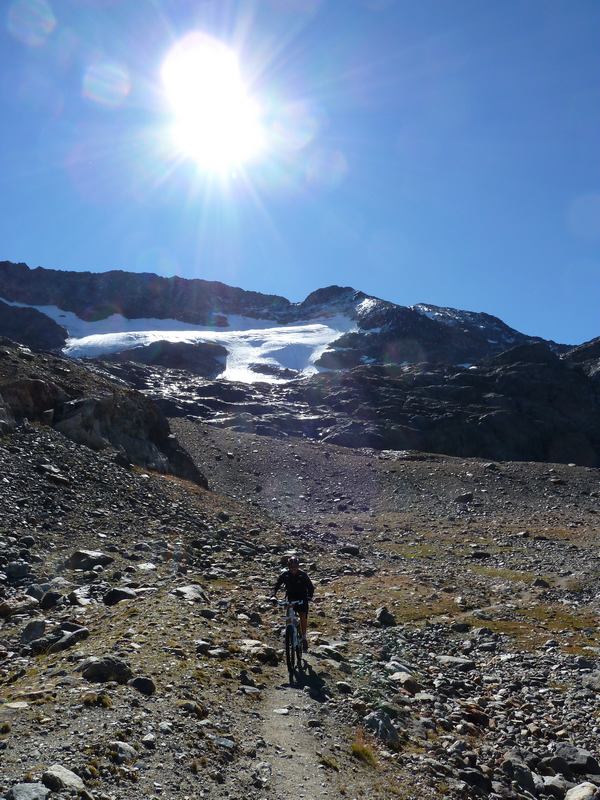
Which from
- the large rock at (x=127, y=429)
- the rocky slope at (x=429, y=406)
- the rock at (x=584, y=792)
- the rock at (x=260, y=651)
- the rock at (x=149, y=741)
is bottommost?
the rock at (x=584, y=792)

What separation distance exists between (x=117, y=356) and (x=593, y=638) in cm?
17567

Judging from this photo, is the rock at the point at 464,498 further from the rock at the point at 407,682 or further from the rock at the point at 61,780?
the rock at the point at 61,780

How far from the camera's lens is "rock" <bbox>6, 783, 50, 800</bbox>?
7227mm

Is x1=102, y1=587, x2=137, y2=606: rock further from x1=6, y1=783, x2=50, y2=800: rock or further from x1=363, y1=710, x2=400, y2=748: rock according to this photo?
x1=6, y1=783, x2=50, y2=800: rock

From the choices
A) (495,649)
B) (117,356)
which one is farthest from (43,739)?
(117,356)

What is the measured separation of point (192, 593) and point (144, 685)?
328 inches

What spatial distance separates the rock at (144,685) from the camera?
1143 cm

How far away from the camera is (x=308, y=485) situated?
71938 mm

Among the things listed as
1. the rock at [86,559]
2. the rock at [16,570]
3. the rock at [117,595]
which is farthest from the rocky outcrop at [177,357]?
the rock at [117,595]

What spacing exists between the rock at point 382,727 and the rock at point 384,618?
9.20m

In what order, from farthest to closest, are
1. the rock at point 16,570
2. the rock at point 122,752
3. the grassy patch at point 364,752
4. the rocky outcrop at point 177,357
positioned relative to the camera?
the rocky outcrop at point 177,357 → the rock at point 16,570 → the grassy patch at point 364,752 → the rock at point 122,752

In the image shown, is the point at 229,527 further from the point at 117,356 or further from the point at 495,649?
the point at 117,356

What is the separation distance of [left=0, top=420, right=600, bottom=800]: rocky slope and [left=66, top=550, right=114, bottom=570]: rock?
74 mm

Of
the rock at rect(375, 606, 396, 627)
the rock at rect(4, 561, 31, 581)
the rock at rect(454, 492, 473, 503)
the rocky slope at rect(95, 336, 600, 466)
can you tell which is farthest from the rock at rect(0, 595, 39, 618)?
the rocky slope at rect(95, 336, 600, 466)
